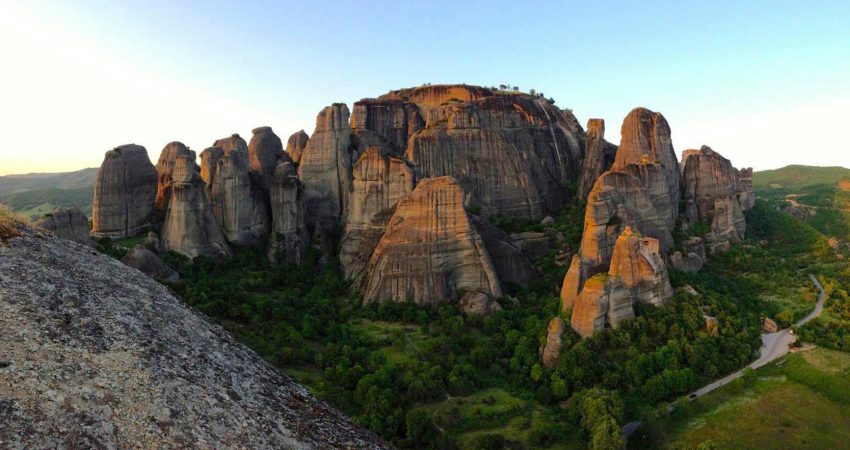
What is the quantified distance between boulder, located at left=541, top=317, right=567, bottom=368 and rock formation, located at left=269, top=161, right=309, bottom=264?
23409mm

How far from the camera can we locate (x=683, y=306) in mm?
33000

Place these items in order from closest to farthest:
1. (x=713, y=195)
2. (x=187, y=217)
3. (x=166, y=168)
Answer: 1. (x=187, y=217)
2. (x=166, y=168)
3. (x=713, y=195)

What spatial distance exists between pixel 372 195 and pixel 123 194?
1907cm

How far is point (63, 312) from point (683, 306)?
3432cm

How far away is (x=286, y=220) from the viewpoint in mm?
45750

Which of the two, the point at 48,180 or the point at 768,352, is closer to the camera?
the point at 768,352

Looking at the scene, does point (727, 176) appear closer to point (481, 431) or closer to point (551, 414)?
point (551, 414)

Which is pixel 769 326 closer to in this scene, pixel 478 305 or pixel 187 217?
pixel 478 305

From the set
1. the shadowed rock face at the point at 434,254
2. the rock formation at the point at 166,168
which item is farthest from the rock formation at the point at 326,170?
the shadowed rock face at the point at 434,254

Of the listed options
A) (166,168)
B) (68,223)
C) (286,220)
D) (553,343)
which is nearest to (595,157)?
(553,343)

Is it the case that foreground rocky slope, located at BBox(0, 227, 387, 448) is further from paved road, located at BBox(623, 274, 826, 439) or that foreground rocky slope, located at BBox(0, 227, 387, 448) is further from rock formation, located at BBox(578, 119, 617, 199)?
rock formation, located at BBox(578, 119, 617, 199)

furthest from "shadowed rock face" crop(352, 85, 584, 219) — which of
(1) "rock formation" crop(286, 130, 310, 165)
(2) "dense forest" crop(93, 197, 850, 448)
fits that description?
(2) "dense forest" crop(93, 197, 850, 448)

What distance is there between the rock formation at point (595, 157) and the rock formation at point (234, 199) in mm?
31705

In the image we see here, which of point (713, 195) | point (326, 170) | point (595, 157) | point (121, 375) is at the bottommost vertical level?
point (121, 375)
